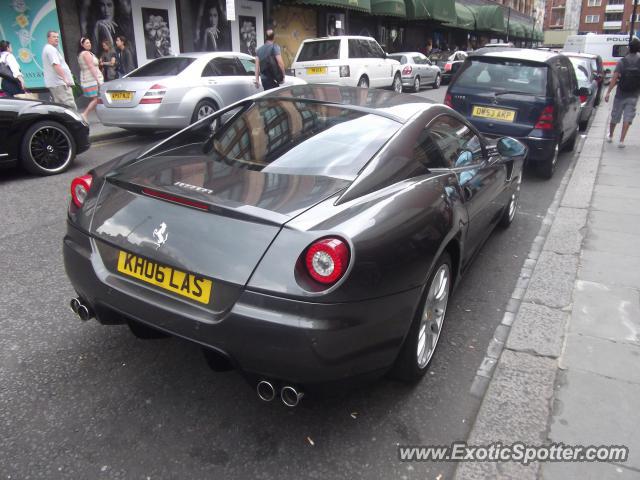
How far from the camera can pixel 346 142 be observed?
9.34 feet

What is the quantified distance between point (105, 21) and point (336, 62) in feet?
20.8

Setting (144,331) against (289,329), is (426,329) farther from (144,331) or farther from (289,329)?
(144,331)

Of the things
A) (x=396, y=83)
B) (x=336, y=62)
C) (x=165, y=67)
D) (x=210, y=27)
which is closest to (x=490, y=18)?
(x=396, y=83)

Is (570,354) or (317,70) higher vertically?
(317,70)

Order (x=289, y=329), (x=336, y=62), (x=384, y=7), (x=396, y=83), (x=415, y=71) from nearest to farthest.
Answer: (x=289, y=329), (x=336, y=62), (x=396, y=83), (x=415, y=71), (x=384, y=7)

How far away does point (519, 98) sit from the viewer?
6.86 meters

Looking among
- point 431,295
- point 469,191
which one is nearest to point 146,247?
point 431,295

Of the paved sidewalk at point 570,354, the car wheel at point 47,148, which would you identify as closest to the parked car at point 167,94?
the car wheel at point 47,148

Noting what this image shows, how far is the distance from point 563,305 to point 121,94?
25.8 feet

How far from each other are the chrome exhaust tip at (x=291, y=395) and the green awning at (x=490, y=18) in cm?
3976

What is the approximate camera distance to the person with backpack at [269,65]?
402 inches

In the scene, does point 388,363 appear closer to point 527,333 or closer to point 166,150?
point 527,333

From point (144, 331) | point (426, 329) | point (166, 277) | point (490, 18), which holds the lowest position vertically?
point (426, 329)

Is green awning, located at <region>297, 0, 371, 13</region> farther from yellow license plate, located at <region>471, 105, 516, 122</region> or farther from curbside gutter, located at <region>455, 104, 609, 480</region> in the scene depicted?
curbside gutter, located at <region>455, 104, 609, 480</region>
